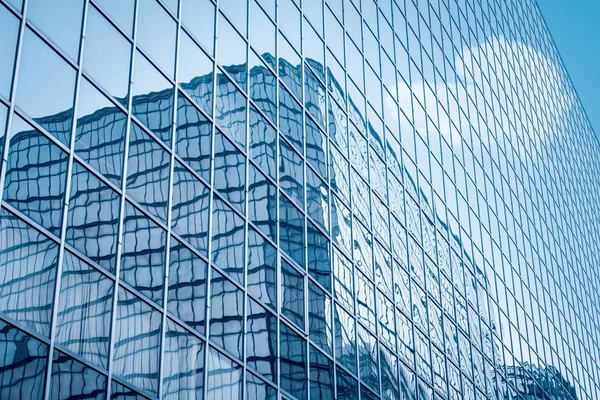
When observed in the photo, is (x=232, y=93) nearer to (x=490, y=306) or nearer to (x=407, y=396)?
(x=407, y=396)

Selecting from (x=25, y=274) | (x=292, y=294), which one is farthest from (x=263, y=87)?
(x=25, y=274)

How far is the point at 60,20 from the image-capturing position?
19312 millimetres

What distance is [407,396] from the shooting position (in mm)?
33656

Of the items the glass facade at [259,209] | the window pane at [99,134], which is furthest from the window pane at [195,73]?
the window pane at [99,134]

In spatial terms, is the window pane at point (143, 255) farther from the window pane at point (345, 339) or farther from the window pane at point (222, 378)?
the window pane at point (345, 339)

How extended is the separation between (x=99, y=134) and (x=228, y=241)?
5.33m

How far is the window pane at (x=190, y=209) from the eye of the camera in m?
22.2

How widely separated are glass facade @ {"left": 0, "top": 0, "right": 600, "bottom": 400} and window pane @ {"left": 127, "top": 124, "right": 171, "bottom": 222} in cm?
7

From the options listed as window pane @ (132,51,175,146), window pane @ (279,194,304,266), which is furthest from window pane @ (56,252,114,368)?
window pane @ (279,194,304,266)

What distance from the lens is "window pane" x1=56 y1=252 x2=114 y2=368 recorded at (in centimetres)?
1758

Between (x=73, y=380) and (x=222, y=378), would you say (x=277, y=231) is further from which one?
(x=73, y=380)

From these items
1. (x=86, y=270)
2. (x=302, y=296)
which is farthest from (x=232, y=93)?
(x=86, y=270)

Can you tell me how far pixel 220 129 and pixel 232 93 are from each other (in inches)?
60.8

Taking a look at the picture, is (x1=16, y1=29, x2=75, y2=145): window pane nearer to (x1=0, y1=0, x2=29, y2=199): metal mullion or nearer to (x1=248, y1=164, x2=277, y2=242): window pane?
(x1=0, y1=0, x2=29, y2=199): metal mullion
